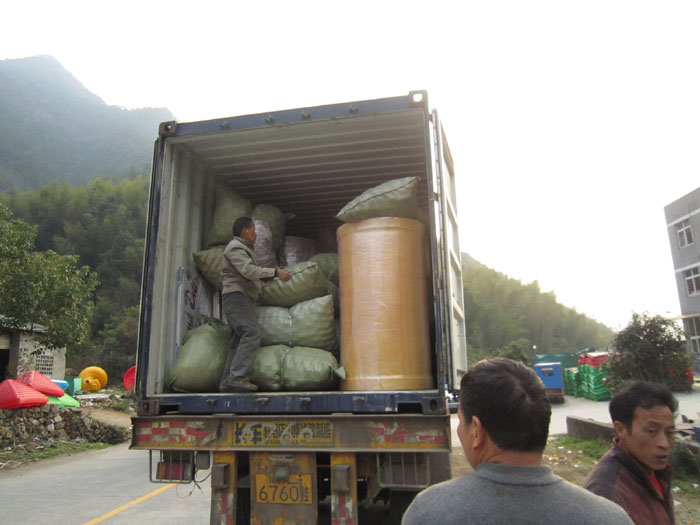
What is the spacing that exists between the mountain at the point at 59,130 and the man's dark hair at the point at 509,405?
74.7 m

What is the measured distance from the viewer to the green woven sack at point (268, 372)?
11.7ft

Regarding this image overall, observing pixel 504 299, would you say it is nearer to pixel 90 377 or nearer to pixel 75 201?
pixel 90 377

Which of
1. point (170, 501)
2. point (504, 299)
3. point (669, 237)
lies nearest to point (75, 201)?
point (504, 299)

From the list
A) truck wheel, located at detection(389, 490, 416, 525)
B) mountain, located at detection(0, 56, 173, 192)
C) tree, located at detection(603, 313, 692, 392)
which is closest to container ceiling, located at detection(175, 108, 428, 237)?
truck wheel, located at detection(389, 490, 416, 525)

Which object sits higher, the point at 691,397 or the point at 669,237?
→ the point at 669,237

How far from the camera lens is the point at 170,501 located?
18.7 ft

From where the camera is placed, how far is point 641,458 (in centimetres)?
189

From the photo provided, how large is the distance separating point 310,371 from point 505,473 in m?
2.45

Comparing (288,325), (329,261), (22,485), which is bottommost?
(22,485)

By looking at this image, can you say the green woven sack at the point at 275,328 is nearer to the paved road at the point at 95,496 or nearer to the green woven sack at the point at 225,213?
the green woven sack at the point at 225,213

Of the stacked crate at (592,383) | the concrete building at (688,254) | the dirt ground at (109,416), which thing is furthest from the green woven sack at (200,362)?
the concrete building at (688,254)

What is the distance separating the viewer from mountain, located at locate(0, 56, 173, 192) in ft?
262

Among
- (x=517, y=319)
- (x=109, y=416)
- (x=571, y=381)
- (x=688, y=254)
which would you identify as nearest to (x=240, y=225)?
(x=109, y=416)

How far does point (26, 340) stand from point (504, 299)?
38536mm
